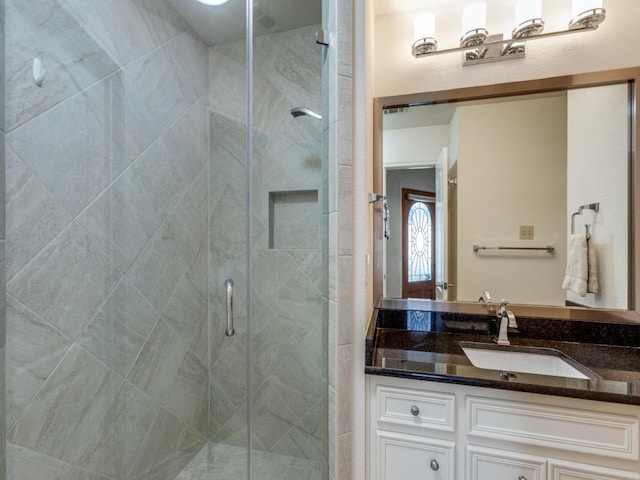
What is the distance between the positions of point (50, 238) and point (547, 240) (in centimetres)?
202

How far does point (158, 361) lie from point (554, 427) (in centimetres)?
159

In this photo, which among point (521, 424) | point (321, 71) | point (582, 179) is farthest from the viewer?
point (582, 179)

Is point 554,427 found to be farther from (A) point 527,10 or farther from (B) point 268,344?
(A) point 527,10

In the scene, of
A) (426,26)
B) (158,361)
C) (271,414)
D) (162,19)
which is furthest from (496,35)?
(158,361)

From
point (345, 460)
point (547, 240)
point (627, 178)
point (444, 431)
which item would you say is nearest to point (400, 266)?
point (547, 240)

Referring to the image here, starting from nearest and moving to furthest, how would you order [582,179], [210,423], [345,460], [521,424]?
[521,424] → [345,460] → [582,179] → [210,423]

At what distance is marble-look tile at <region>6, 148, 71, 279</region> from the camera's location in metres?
0.97

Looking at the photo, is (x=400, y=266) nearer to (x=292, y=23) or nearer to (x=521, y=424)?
(x=521, y=424)

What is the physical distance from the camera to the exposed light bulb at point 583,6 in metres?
1.39

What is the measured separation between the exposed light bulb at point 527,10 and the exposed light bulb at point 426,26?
0.37 meters

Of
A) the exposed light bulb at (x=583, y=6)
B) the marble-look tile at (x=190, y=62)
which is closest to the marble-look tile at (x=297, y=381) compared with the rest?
the marble-look tile at (x=190, y=62)

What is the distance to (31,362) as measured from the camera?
1.03 m

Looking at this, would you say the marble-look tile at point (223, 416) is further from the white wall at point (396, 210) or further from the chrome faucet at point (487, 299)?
the chrome faucet at point (487, 299)

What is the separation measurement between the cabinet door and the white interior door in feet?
2.29
